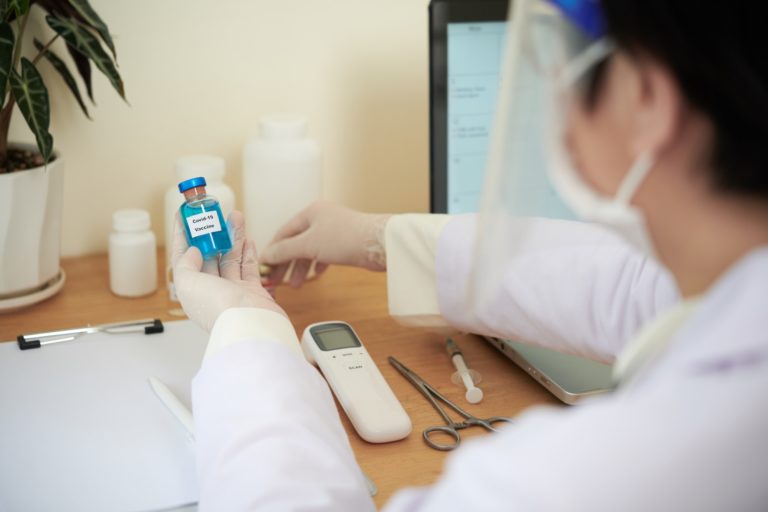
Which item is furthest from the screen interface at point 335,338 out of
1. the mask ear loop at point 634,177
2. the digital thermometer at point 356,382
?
the mask ear loop at point 634,177

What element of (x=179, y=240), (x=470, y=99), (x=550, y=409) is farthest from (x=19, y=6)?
(x=550, y=409)

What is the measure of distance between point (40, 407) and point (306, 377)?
1.01 ft

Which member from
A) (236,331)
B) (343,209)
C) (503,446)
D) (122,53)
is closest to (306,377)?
(236,331)

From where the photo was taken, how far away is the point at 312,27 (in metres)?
1.23

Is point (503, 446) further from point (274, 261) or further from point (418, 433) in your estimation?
point (274, 261)

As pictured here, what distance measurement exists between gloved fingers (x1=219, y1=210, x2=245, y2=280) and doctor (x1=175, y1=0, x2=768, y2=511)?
7.5 inches

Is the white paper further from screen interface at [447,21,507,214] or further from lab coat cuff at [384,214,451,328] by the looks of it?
screen interface at [447,21,507,214]

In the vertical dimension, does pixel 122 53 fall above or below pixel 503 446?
above

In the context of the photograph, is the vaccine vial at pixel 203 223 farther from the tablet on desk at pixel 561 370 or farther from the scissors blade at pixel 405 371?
the tablet on desk at pixel 561 370

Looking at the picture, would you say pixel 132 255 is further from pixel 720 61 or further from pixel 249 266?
pixel 720 61

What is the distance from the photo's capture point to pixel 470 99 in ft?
3.58

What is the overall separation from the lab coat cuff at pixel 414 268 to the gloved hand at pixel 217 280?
0.17 metres

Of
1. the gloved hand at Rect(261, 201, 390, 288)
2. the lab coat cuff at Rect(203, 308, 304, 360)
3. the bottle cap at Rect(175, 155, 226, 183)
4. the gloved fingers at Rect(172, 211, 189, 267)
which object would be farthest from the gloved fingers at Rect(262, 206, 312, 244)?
the lab coat cuff at Rect(203, 308, 304, 360)

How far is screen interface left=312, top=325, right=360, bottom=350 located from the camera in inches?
35.8
